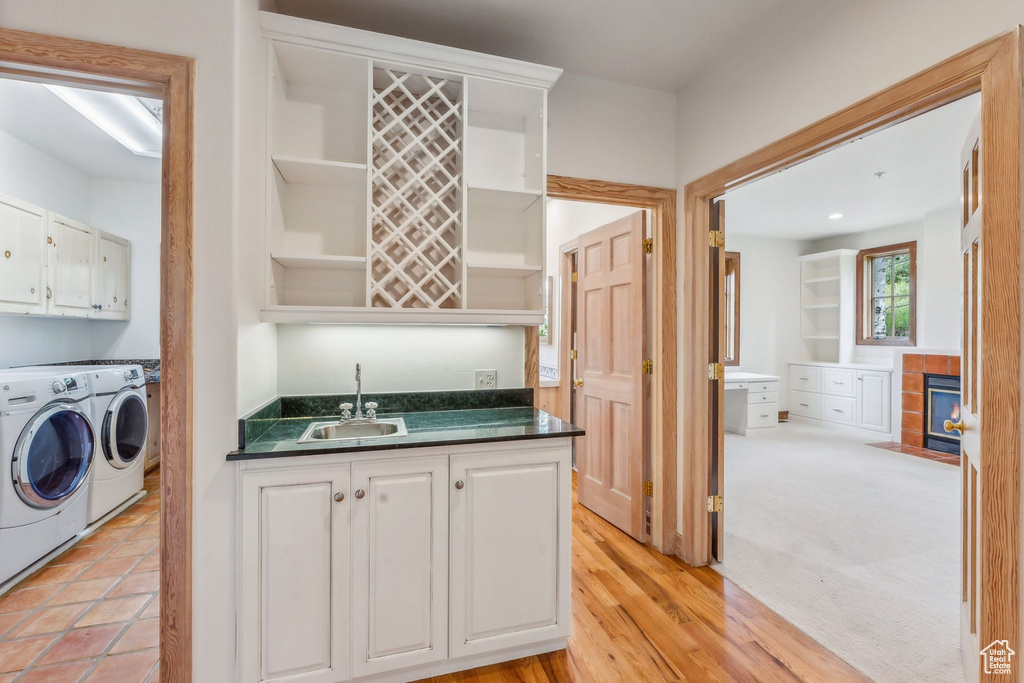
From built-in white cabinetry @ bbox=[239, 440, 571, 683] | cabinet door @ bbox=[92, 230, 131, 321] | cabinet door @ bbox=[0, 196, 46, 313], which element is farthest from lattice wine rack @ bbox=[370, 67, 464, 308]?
cabinet door @ bbox=[92, 230, 131, 321]

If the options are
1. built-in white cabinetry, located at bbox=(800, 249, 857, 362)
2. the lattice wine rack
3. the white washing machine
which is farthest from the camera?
built-in white cabinetry, located at bbox=(800, 249, 857, 362)

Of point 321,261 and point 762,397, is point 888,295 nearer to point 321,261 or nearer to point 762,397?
point 762,397

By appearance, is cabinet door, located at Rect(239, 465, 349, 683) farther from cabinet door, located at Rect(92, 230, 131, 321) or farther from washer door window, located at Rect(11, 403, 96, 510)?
cabinet door, located at Rect(92, 230, 131, 321)

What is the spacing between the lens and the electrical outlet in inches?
94.3

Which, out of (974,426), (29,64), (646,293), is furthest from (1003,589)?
(29,64)

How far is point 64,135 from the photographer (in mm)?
3070

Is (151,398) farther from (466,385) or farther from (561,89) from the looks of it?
(561,89)

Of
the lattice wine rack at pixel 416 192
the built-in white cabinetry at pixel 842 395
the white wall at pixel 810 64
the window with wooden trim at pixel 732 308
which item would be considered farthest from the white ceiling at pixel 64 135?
the built-in white cabinetry at pixel 842 395

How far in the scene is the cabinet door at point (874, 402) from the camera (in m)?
5.47

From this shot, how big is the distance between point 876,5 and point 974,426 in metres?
1.50

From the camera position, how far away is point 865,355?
20.2ft

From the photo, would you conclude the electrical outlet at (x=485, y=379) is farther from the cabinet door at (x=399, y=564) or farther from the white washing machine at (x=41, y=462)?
the white washing machine at (x=41, y=462)

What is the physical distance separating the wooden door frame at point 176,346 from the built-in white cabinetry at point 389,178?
0.33 metres

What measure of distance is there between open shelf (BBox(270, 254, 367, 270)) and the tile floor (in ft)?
5.40
